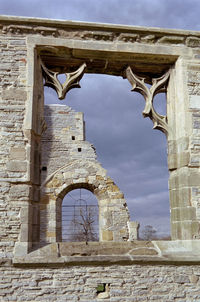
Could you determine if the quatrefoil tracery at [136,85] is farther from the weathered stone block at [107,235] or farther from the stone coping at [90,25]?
the weathered stone block at [107,235]

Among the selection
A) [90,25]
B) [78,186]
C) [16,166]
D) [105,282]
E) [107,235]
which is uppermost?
[90,25]

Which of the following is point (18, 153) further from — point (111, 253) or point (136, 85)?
point (136, 85)

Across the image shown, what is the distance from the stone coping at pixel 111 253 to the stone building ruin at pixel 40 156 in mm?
15

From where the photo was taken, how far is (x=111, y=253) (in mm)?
5586

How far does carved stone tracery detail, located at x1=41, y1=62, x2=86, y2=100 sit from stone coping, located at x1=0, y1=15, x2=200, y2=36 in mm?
662

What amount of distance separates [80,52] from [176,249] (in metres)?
3.57

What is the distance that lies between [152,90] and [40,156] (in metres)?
2.24

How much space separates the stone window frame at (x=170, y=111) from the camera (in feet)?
19.0

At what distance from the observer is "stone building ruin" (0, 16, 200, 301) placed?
5309 millimetres

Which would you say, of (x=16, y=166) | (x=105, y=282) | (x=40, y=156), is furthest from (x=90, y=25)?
(x=105, y=282)

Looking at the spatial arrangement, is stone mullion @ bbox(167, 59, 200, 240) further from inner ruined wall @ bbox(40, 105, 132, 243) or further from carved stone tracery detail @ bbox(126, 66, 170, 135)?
inner ruined wall @ bbox(40, 105, 132, 243)

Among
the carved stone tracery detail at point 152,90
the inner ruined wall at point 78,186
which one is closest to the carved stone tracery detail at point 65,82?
the carved stone tracery detail at point 152,90

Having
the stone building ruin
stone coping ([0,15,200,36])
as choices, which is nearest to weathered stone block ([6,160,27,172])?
the stone building ruin

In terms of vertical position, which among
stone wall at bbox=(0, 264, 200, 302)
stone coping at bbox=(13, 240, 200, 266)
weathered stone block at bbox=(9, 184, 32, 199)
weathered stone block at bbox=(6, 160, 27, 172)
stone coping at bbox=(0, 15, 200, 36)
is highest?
stone coping at bbox=(0, 15, 200, 36)
